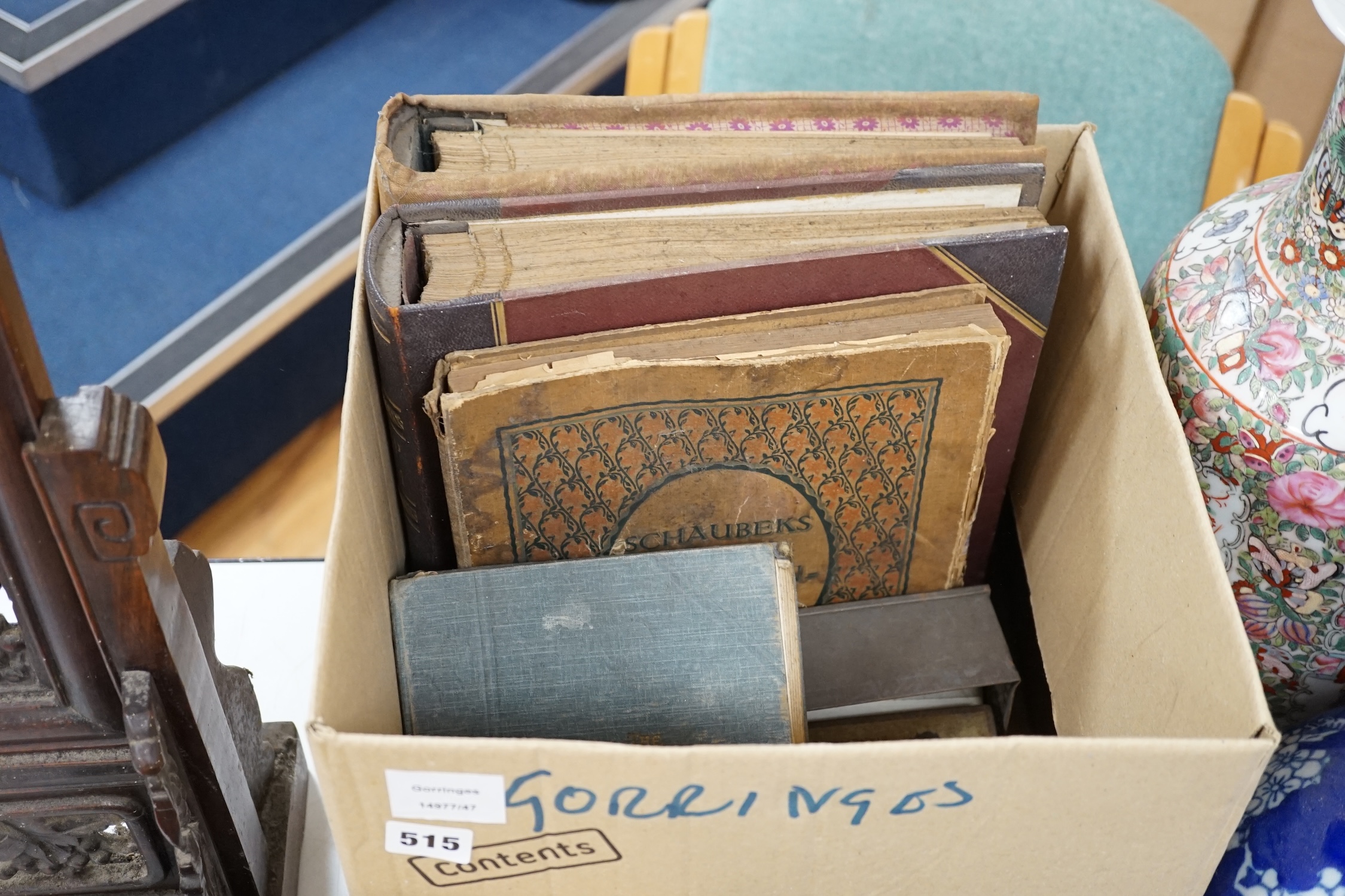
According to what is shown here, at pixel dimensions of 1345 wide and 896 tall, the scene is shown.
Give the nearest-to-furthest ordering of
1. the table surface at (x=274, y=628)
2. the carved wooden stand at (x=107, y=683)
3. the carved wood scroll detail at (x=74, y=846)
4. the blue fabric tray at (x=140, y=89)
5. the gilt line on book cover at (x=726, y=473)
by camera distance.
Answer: the carved wooden stand at (x=107, y=683) < the carved wood scroll detail at (x=74, y=846) < the gilt line on book cover at (x=726, y=473) < the table surface at (x=274, y=628) < the blue fabric tray at (x=140, y=89)

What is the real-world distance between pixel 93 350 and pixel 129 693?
2.10ft

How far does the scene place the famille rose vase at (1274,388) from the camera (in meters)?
0.60

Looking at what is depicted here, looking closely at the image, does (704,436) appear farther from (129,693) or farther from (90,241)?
(90,241)

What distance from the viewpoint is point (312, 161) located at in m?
1.24

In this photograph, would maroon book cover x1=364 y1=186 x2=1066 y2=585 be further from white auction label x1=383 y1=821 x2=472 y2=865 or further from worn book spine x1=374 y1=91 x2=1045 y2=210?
white auction label x1=383 y1=821 x2=472 y2=865

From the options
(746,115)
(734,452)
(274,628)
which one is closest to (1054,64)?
(746,115)

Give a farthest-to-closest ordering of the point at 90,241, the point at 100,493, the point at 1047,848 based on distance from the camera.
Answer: the point at 90,241
the point at 1047,848
the point at 100,493

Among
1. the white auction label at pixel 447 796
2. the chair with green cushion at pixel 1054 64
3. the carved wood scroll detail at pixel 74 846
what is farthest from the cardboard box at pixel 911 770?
the chair with green cushion at pixel 1054 64

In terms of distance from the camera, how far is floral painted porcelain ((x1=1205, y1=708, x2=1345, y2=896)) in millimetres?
589

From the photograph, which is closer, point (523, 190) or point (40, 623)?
point (40, 623)

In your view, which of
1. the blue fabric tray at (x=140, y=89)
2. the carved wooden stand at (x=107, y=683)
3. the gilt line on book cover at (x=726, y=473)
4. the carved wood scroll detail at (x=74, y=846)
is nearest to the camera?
the carved wooden stand at (x=107, y=683)

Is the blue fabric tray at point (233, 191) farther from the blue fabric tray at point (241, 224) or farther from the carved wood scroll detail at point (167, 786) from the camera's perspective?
the carved wood scroll detail at point (167, 786)

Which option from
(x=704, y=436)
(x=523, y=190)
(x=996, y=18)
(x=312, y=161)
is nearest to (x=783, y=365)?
(x=704, y=436)

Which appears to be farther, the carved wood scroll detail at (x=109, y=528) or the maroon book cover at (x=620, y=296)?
the maroon book cover at (x=620, y=296)
